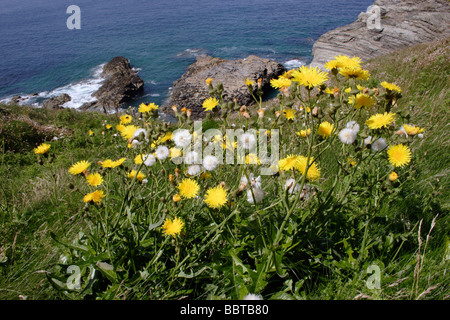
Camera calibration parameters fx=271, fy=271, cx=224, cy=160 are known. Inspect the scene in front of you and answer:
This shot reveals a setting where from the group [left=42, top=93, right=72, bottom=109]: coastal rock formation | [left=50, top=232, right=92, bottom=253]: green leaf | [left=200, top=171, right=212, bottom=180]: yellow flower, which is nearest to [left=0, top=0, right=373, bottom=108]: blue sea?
[left=42, top=93, right=72, bottom=109]: coastal rock formation

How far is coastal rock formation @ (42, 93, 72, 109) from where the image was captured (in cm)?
1957

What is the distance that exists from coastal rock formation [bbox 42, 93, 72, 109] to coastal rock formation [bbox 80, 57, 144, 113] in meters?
1.82

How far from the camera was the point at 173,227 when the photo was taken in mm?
1532

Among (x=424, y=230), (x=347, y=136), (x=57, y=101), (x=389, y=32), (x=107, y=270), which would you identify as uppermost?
(x=389, y=32)

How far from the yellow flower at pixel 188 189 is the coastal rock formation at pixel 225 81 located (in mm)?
15052

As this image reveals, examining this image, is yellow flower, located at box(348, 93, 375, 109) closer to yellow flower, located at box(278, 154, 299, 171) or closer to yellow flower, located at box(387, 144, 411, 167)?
yellow flower, located at box(387, 144, 411, 167)

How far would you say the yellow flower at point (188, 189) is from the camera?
1.64 metres

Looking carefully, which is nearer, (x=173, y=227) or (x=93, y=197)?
(x=173, y=227)

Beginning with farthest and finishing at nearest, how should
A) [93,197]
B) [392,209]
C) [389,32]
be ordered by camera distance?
[389,32] < [392,209] < [93,197]

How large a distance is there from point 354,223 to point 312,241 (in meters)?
0.42

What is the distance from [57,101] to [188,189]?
22451mm

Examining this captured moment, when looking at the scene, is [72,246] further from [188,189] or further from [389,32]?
[389,32]

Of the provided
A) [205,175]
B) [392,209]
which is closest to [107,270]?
[205,175]
